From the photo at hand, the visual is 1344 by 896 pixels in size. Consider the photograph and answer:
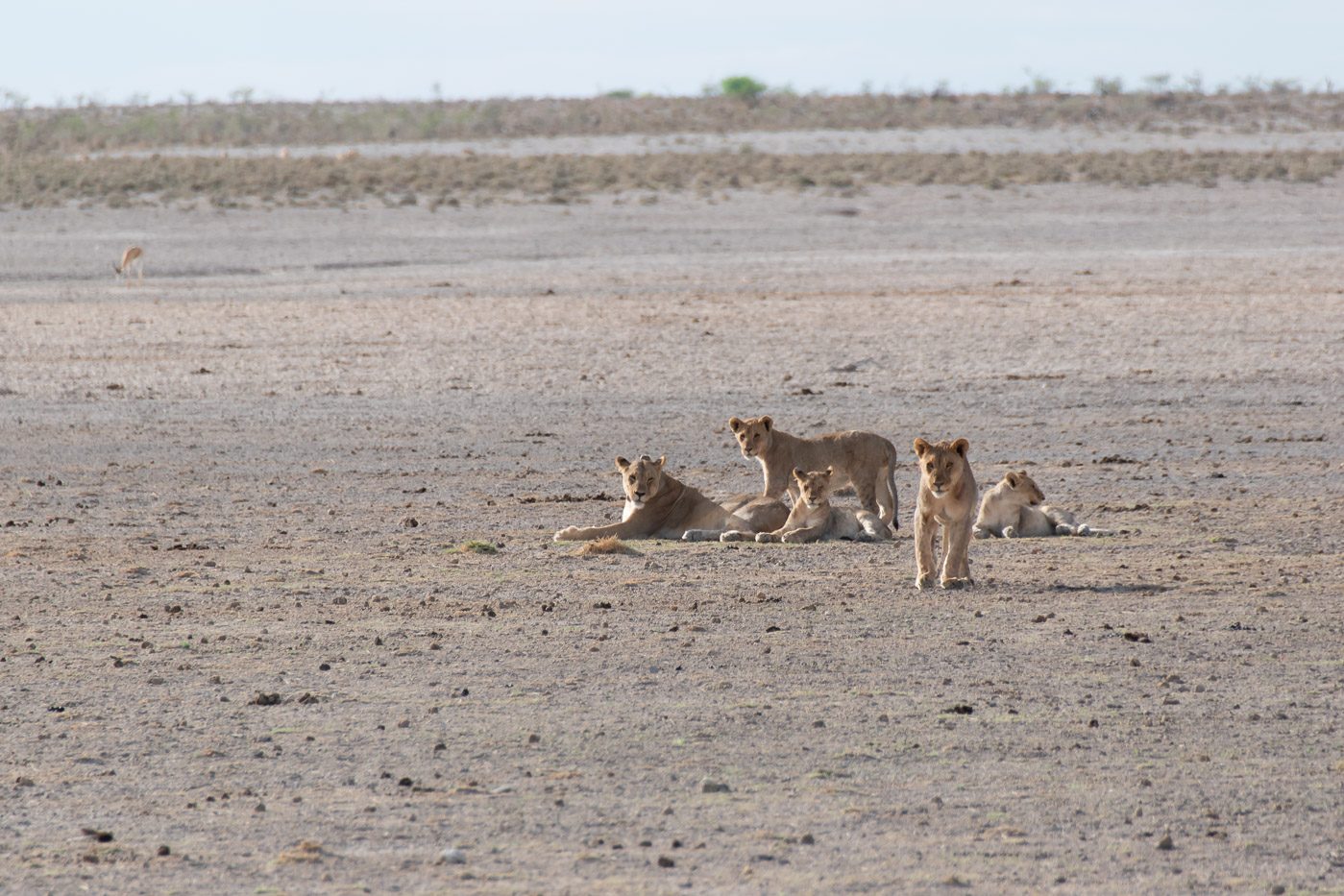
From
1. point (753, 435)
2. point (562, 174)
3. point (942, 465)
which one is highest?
point (562, 174)

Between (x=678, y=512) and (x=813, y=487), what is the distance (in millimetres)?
992

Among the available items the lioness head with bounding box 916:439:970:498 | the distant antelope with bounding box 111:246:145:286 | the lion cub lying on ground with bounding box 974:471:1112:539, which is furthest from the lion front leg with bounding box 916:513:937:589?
the distant antelope with bounding box 111:246:145:286

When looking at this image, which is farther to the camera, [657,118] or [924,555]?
[657,118]

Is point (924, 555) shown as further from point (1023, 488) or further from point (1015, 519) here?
point (1015, 519)

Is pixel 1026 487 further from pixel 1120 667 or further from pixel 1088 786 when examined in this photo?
pixel 1088 786

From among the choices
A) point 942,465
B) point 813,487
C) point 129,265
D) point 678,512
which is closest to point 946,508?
point 942,465

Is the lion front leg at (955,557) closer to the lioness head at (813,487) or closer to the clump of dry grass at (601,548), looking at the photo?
the lioness head at (813,487)

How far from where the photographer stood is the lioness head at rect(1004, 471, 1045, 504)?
33.0 ft

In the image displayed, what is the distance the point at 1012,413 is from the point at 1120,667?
897 centimetres

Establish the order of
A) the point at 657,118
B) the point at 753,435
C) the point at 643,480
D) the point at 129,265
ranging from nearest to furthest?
the point at 643,480 → the point at 753,435 → the point at 129,265 → the point at 657,118

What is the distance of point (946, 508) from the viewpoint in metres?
8.21

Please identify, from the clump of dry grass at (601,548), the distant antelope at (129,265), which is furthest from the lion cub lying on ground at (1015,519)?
the distant antelope at (129,265)

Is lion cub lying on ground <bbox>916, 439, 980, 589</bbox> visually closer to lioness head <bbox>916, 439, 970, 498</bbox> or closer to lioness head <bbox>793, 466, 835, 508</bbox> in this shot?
lioness head <bbox>916, 439, 970, 498</bbox>

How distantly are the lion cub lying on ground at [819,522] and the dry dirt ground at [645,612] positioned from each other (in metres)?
0.22
